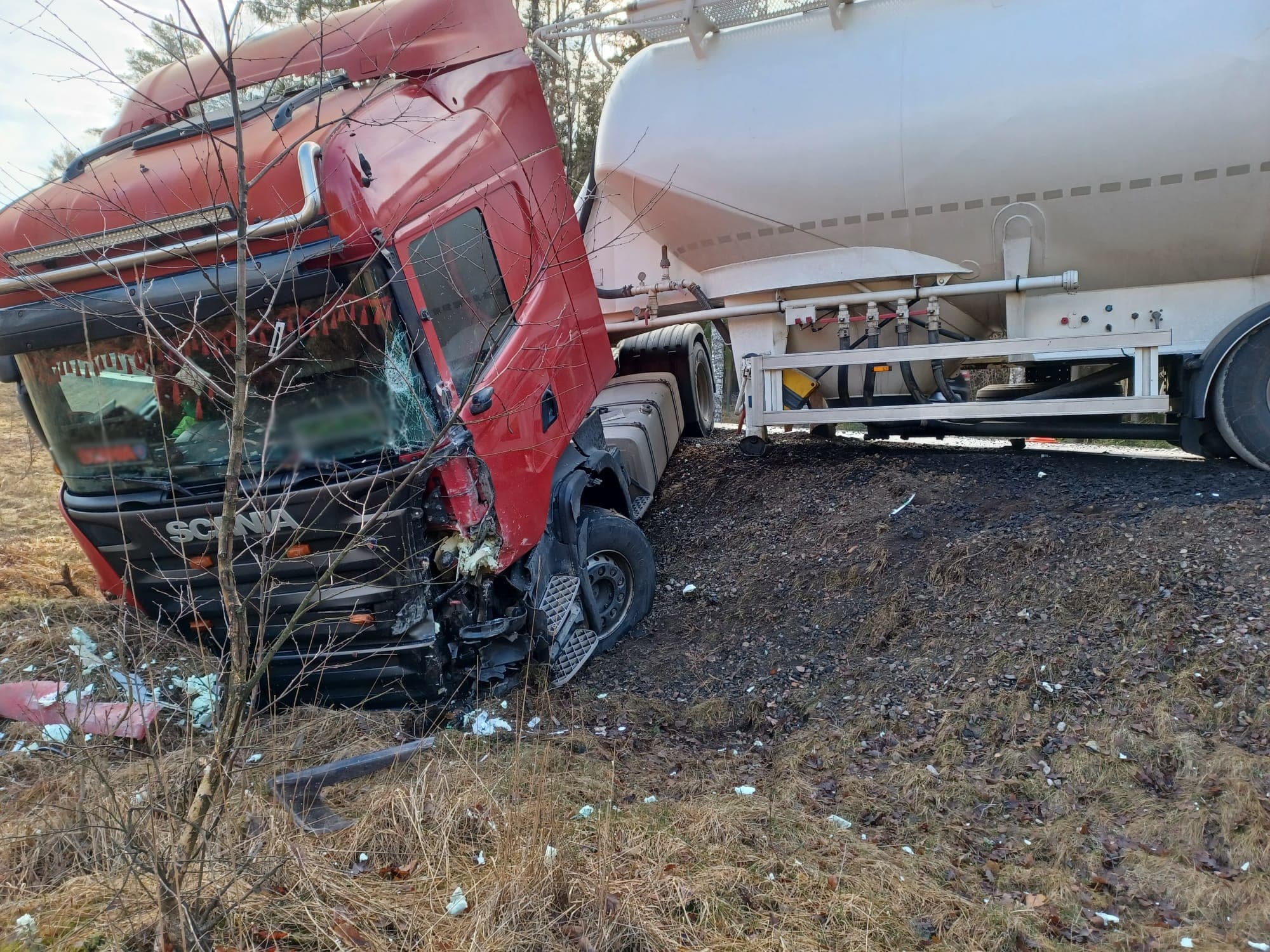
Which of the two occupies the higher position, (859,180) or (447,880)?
(859,180)

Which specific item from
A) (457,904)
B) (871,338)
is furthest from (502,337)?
(871,338)

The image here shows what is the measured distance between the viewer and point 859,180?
19.3 feet

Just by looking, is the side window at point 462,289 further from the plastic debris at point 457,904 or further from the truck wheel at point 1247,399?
the truck wheel at point 1247,399

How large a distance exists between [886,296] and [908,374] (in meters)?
0.61

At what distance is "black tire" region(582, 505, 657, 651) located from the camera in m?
4.95

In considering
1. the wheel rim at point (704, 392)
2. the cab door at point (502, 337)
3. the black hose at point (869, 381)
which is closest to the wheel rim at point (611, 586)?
the cab door at point (502, 337)

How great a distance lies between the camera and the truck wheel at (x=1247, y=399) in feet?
18.5

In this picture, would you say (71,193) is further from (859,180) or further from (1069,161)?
(1069,161)

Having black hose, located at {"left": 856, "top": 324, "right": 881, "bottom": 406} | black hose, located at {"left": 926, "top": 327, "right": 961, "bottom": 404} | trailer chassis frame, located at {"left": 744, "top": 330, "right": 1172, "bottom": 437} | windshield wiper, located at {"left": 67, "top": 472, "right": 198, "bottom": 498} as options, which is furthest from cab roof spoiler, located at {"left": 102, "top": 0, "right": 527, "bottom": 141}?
black hose, located at {"left": 926, "top": 327, "right": 961, "bottom": 404}

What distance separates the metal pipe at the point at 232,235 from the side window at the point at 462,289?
56 cm

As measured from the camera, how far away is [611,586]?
16.7 feet

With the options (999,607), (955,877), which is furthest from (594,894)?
(999,607)

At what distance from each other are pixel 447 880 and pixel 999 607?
10.9 ft

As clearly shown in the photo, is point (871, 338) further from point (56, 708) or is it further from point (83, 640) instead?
point (56, 708)
